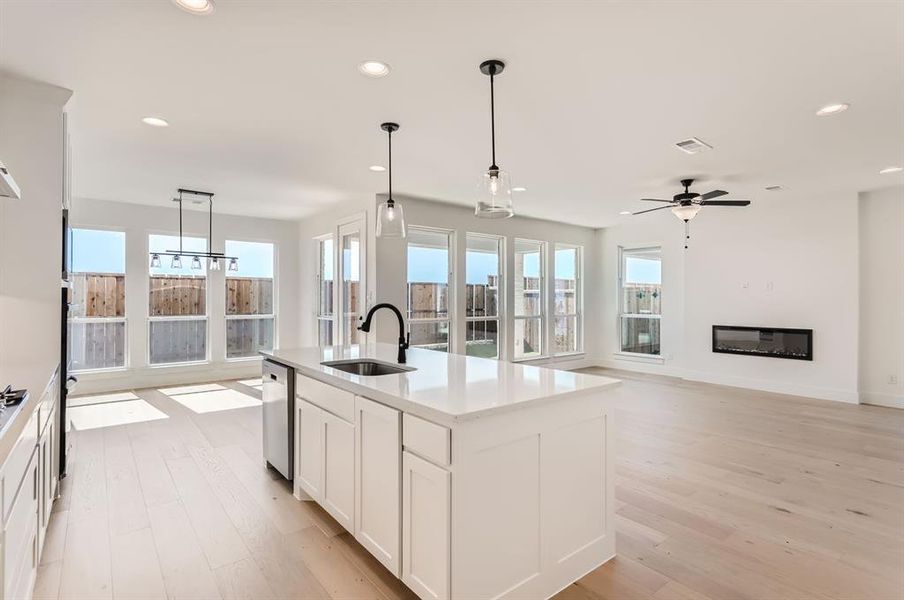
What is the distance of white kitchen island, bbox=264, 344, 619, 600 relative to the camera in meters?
1.68

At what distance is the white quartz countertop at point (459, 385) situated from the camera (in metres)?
1.75

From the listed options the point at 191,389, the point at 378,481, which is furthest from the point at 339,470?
the point at 191,389

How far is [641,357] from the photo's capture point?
25.6 feet

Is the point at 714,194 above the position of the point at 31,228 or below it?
above

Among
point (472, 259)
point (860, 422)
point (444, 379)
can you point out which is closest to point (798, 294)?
point (860, 422)

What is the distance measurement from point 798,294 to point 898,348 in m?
1.14

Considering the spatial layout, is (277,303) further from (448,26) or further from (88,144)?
(448,26)

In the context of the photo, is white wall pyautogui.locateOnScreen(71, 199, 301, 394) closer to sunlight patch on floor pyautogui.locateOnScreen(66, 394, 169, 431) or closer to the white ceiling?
sunlight patch on floor pyautogui.locateOnScreen(66, 394, 169, 431)

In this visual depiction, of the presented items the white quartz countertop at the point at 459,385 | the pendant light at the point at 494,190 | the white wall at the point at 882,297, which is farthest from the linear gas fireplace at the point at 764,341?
the pendant light at the point at 494,190

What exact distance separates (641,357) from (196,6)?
7.57 metres

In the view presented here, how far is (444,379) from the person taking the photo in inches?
88.9

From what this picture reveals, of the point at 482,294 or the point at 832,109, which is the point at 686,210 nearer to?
the point at 832,109

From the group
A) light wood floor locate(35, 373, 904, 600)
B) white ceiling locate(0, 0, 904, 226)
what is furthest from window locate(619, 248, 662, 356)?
light wood floor locate(35, 373, 904, 600)

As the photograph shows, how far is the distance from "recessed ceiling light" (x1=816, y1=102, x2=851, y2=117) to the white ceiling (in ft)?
0.33
